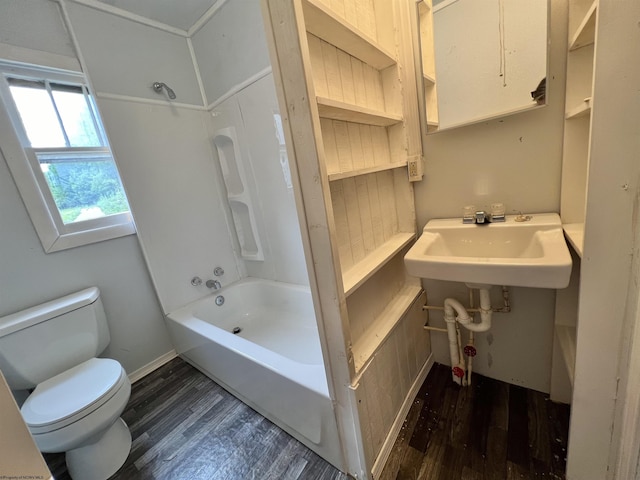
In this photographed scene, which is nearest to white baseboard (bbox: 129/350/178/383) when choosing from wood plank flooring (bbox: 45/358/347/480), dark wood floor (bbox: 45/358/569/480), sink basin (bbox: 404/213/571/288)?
wood plank flooring (bbox: 45/358/347/480)

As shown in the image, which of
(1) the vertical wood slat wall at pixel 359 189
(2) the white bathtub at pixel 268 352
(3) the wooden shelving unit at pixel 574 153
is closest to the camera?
(1) the vertical wood slat wall at pixel 359 189

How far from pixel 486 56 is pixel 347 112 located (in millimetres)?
725

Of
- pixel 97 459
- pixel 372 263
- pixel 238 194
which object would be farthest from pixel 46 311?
pixel 372 263

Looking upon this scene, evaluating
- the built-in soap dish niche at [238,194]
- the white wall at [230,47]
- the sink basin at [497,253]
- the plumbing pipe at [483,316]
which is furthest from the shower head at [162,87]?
the plumbing pipe at [483,316]

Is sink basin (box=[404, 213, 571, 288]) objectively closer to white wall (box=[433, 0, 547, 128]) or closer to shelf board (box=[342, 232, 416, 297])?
shelf board (box=[342, 232, 416, 297])

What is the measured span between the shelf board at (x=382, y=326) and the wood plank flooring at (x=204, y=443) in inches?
22.0

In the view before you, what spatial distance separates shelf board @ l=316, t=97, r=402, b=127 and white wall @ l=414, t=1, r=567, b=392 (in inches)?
14.4

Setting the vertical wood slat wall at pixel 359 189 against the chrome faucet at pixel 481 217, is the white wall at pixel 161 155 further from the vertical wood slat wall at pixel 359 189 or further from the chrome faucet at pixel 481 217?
the chrome faucet at pixel 481 217

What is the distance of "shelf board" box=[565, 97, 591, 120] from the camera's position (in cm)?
80

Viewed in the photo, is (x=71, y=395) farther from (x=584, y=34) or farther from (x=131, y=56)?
(x=584, y=34)

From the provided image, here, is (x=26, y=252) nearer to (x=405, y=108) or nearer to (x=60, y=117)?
(x=60, y=117)

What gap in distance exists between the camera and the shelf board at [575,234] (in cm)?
85

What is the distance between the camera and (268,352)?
1.32 m

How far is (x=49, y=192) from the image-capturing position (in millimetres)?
1541
